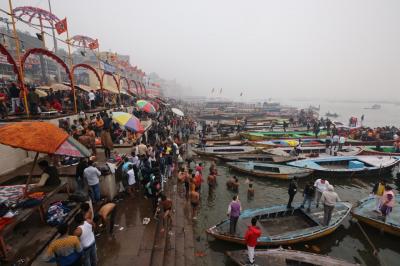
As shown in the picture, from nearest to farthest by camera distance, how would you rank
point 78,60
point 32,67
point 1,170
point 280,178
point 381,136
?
point 1,170 < point 280,178 < point 381,136 < point 32,67 < point 78,60

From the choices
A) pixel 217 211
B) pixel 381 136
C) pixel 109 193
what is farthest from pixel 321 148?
pixel 109 193

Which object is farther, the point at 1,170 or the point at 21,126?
the point at 1,170

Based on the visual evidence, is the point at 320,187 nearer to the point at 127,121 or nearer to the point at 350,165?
the point at 127,121

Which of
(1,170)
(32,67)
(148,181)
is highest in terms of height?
(32,67)

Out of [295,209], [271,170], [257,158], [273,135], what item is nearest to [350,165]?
[271,170]

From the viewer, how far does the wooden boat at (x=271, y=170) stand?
16266 millimetres

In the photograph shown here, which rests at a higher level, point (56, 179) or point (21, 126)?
point (21, 126)

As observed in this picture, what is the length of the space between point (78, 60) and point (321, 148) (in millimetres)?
79752

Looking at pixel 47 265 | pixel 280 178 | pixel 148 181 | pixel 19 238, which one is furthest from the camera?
pixel 280 178

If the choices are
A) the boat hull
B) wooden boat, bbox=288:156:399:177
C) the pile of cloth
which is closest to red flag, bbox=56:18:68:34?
the pile of cloth

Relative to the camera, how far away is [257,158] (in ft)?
66.4

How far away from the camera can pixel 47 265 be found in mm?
5285

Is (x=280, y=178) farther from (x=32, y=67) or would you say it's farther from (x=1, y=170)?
(x=32, y=67)

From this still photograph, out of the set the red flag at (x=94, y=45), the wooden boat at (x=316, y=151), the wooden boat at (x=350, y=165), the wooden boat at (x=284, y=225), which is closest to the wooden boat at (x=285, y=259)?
the wooden boat at (x=284, y=225)
